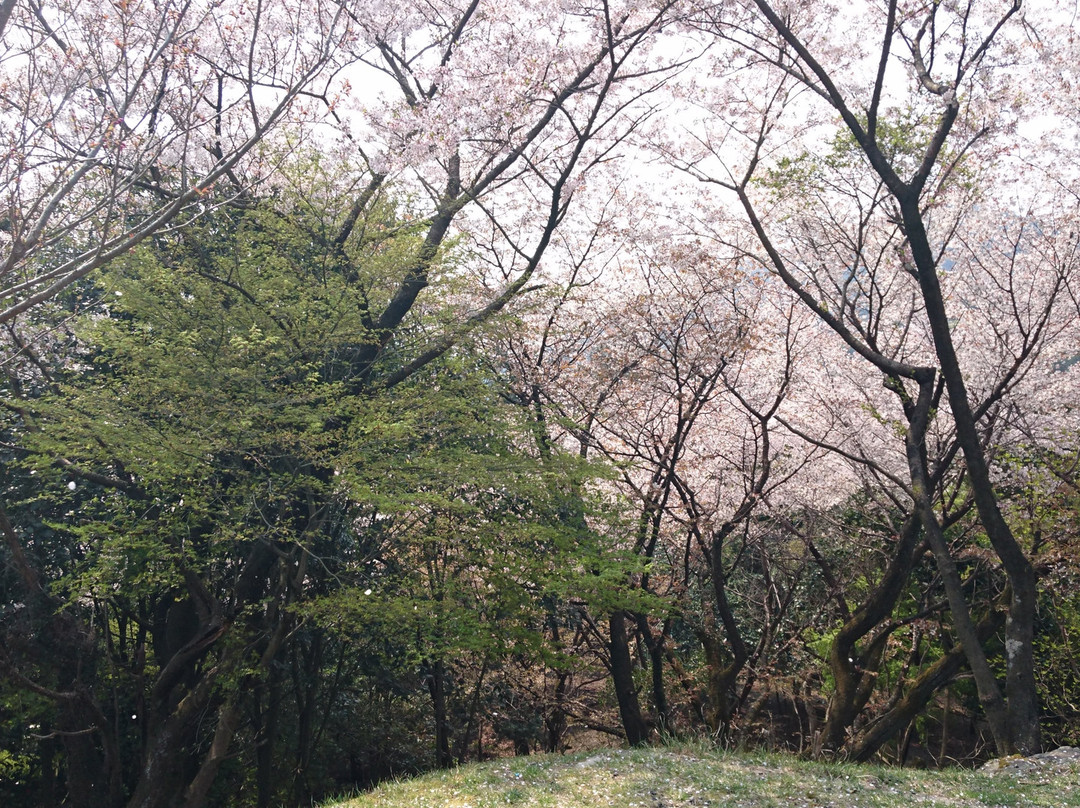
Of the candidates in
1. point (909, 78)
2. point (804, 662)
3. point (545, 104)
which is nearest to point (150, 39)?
point (545, 104)

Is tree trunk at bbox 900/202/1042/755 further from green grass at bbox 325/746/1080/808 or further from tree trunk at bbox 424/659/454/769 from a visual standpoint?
tree trunk at bbox 424/659/454/769

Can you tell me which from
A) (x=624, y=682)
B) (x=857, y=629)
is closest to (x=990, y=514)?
(x=857, y=629)

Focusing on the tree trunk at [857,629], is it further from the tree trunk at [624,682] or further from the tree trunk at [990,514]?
the tree trunk at [624,682]

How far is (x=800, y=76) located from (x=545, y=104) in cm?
298

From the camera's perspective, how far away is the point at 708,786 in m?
5.75

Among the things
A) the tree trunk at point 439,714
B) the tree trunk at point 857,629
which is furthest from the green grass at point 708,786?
the tree trunk at point 439,714

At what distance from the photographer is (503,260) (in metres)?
12.5

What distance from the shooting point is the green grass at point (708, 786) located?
17.9ft

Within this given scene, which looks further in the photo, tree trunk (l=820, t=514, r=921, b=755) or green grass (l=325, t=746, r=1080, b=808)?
tree trunk (l=820, t=514, r=921, b=755)

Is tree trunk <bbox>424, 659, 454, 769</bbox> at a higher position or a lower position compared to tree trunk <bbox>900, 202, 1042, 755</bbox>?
lower

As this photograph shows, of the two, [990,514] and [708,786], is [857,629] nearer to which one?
[990,514]

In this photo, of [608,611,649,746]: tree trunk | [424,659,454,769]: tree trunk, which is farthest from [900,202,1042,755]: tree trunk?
[424,659,454,769]: tree trunk

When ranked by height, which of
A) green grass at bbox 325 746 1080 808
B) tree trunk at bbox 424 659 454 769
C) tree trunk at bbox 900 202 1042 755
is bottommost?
tree trunk at bbox 424 659 454 769

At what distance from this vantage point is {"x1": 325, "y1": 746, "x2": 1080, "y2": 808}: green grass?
215 inches
